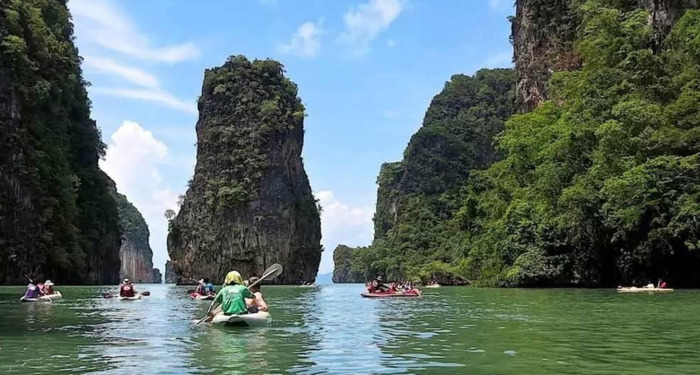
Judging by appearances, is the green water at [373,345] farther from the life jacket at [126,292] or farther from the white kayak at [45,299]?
the life jacket at [126,292]

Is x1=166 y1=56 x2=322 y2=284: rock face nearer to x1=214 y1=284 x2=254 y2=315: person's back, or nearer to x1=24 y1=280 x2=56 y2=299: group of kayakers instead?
x1=24 y1=280 x2=56 y2=299: group of kayakers

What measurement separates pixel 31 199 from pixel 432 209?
1936 inches

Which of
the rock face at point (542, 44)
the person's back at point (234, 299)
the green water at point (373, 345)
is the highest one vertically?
the rock face at point (542, 44)

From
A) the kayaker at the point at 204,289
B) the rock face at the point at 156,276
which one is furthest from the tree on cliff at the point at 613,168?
the rock face at the point at 156,276

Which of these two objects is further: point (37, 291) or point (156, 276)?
point (156, 276)

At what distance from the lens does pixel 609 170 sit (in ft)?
112

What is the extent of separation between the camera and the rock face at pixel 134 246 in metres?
154

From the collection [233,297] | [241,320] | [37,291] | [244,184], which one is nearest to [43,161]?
[244,184]

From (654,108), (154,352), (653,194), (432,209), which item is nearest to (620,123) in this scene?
(654,108)

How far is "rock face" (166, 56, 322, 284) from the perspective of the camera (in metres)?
83.1

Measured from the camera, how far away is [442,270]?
62.5m

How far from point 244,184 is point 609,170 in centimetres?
5545

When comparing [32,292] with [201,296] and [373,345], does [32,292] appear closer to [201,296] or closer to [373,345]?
[201,296]

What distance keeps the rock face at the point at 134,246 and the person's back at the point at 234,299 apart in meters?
141
